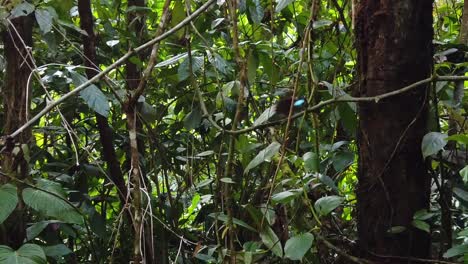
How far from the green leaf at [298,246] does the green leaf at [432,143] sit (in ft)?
0.85

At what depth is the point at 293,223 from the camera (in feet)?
3.91

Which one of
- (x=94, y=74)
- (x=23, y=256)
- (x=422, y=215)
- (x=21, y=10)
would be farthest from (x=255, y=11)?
(x=23, y=256)

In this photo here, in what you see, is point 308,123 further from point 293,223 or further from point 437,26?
point 437,26

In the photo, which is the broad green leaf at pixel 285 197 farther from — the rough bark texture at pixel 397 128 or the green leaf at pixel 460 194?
the green leaf at pixel 460 194

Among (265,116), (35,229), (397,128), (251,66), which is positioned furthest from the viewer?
(251,66)

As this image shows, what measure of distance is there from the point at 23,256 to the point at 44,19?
53 cm

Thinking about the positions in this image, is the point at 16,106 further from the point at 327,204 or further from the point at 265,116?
the point at 327,204

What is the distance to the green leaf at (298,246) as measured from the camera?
0.93 metres

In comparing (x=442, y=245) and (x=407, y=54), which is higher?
(x=407, y=54)

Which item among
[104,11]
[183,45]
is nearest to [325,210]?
[183,45]

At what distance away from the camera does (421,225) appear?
97cm

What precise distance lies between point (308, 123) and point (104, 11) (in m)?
0.86

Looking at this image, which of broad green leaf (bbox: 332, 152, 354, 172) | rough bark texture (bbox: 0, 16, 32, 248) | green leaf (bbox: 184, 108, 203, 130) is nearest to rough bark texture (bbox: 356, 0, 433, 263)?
broad green leaf (bbox: 332, 152, 354, 172)

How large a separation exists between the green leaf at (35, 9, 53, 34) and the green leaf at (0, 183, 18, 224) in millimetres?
378
